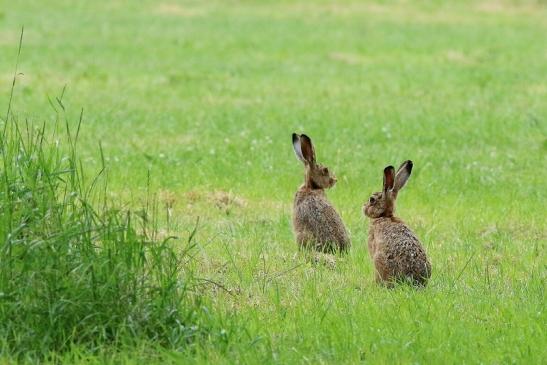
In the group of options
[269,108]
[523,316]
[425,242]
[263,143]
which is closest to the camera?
[523,316]

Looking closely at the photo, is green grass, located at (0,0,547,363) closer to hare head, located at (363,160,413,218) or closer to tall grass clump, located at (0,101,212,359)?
tall grass clump, located at (0,101,212,359)

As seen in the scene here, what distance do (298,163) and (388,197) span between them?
4.89 meters

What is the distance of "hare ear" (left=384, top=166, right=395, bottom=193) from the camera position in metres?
8.78

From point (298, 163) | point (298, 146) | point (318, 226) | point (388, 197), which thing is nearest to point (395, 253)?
point (388, 197)

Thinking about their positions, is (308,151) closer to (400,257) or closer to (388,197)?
(388,197)

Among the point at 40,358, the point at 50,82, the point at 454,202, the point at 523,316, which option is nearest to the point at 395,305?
the point at 523,316

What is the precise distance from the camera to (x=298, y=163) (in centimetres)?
1378

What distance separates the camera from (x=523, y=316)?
7613mm

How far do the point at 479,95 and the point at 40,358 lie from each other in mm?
14287

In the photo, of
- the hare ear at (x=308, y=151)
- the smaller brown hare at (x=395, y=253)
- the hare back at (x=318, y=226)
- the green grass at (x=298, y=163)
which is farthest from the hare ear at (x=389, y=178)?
the hare ear at (x=308, y=151)

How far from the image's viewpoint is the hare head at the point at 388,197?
8.92 meters

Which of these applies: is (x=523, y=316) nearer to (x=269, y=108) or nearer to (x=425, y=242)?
(x=425, y=242)

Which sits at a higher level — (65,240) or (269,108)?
(65,240)

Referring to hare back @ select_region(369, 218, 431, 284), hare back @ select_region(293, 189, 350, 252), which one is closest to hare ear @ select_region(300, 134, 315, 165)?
hare back @ select_region(293, 189, 350, 252)
